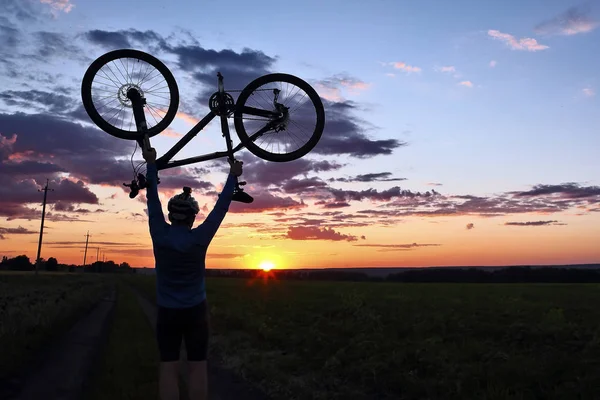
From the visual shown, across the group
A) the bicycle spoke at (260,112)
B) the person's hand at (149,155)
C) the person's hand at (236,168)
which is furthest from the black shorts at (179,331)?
the bicycle spoke at (260,112)

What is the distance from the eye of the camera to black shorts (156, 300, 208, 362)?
4.50m

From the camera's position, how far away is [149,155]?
5.17 meters

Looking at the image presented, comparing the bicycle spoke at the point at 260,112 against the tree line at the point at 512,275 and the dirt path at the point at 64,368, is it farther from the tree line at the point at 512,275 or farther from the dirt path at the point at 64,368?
the tree line at the point at 512,275

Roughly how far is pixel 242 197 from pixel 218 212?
0.60 m

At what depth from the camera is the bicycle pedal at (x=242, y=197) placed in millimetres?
5203

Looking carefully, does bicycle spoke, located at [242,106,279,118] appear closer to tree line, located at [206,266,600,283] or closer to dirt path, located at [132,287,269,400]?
dirt path, located at [132,287,269,400]

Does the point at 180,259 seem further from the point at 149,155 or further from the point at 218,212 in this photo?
the point at 149,155

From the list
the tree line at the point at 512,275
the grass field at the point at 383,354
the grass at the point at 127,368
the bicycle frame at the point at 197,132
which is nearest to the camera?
the bicycle frame at the point at 197,132

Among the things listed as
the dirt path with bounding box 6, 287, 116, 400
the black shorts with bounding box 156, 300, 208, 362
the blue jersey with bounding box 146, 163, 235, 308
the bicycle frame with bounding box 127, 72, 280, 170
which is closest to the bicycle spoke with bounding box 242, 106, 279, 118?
the bicycle frame with bounding box 127, 72, 280, 170

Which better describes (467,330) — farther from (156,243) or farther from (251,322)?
(156,243)

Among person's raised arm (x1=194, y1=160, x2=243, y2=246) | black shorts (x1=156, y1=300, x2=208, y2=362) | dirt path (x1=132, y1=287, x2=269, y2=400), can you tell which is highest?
person's raised arm (x1=194, y1=160, x2=243, y2=246)

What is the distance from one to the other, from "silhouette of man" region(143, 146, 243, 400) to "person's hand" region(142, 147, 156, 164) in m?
0.71

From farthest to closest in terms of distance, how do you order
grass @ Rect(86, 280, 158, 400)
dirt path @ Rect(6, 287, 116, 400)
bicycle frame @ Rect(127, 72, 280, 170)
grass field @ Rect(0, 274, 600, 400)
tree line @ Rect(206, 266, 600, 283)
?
tree line @ Rect(206, 266, 600, 283), grass field @ Rect(0, 274, 600, 400), dirt path @ Rect(6, 287, 116, 400), grass @ Rect(86, 280, 158, 400), bicycle frame @ Rect(127, 72, 280, 170)

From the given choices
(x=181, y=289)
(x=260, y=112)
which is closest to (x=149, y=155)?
(x=181, y=289)
